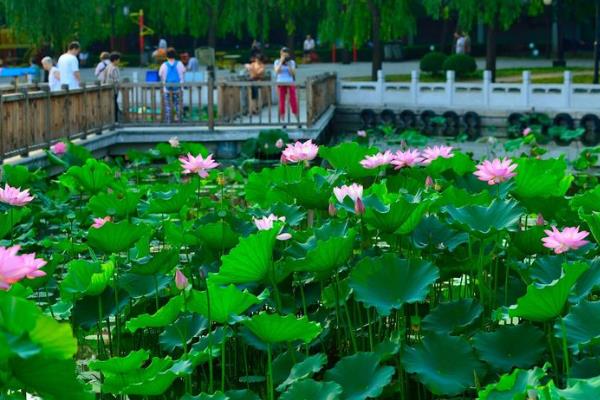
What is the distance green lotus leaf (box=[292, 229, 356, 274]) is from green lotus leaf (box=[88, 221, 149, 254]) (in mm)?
883

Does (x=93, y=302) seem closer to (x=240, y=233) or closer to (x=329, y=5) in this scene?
(x=240, y=233)

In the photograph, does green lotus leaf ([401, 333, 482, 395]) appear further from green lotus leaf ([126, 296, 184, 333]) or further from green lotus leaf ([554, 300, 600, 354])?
green lotus leaf ([126, 296, 184, 333])

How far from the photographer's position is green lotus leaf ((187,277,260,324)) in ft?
12.6

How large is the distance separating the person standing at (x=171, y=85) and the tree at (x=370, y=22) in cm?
1062

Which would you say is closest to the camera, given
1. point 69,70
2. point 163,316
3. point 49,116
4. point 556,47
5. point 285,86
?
point 163,316

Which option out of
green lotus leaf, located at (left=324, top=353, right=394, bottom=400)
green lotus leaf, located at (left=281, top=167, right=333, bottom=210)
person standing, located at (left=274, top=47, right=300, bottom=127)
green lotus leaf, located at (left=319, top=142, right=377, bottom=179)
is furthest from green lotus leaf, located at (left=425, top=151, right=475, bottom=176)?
person standing, located at (left=274, top=47, right=300, bottom=127)

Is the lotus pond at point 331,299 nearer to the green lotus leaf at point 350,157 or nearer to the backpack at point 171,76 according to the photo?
the green lotus leaf at point 350,157

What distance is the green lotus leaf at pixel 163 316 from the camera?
13.2 feet

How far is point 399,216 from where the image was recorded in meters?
4.53

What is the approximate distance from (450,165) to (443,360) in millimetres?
2476

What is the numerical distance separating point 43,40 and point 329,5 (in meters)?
6.69

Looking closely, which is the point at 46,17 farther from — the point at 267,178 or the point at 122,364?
the point at 122,364

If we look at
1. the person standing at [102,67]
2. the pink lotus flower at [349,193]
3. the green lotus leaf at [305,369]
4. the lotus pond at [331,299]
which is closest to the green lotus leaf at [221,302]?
the lotus pond at [331,299]

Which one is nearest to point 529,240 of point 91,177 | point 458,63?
point 91,177
